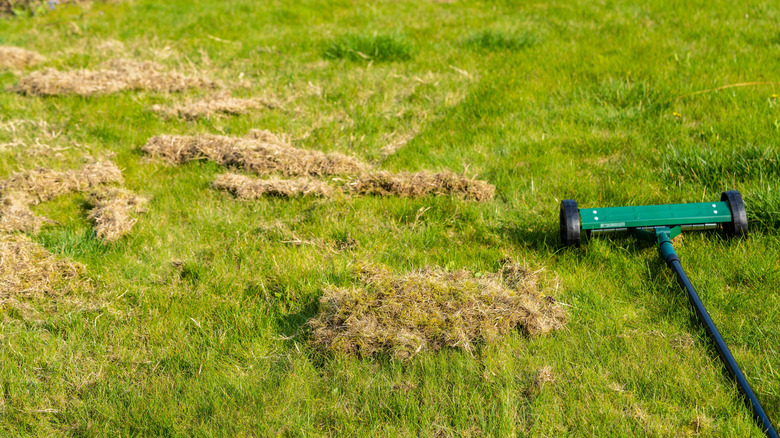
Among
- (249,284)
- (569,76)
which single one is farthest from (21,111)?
(569,76)

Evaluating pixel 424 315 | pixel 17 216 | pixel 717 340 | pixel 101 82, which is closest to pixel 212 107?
pixel 101 82

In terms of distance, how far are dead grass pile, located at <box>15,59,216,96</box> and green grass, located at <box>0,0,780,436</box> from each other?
23 centimetres

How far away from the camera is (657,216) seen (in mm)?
3338

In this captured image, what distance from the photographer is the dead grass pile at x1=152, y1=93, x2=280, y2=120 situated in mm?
5652

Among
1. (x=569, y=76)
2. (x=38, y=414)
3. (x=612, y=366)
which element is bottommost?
(x=38, y=414)

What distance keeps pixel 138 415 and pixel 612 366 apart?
2.11 meters

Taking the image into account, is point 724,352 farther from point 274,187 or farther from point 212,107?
point 212,107

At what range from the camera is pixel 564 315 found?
116 inches

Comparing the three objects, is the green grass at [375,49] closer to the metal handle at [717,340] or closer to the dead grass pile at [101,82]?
the dead grass pile at [101,82]

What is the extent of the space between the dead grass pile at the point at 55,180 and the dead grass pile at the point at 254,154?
44 cm

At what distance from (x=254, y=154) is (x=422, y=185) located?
4.72 ft

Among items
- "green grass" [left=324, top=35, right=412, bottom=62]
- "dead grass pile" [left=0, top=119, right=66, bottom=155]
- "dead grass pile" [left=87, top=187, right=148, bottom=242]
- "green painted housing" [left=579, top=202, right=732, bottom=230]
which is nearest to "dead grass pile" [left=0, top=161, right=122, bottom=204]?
"dead grass pile" [left=87, top=187, right=148, bottom=242]

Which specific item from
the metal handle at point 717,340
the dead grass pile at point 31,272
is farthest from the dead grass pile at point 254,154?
the metal handle at point 717,340

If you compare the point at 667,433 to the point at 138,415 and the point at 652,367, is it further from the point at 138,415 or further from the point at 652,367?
the point at 138,415
